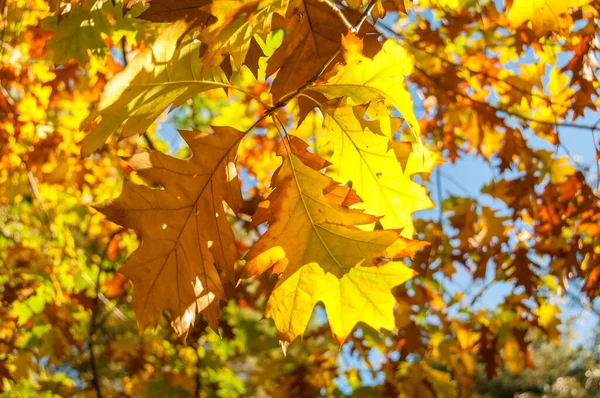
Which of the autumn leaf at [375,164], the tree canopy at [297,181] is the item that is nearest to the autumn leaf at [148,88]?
the tree canopy at [297,181]

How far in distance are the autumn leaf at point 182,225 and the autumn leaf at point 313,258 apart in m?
0.09

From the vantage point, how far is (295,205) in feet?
3.76

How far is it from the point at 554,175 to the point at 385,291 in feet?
7.93

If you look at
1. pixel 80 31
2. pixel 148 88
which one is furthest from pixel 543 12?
pixel 80 31

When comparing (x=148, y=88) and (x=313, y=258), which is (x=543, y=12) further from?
(x=148, y=88)

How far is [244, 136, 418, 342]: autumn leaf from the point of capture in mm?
1124

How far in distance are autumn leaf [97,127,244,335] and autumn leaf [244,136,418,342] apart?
0.09m

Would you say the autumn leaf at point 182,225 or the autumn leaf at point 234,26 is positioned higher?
the autumn leaf at point 234,26

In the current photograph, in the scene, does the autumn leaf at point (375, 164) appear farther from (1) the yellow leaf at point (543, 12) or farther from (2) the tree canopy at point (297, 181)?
(1) the yellow leaf at point (543, 12)

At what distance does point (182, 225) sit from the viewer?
1106mm

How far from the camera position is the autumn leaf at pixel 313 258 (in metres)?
1.12

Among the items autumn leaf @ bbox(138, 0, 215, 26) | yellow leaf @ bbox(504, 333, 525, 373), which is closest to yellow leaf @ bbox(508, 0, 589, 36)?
autumn leaf @ bbox(138, 0, 215, 26)

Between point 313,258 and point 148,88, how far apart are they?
0.48m

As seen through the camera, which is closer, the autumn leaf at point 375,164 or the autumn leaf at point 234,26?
the autumn leaf at point 234,26
